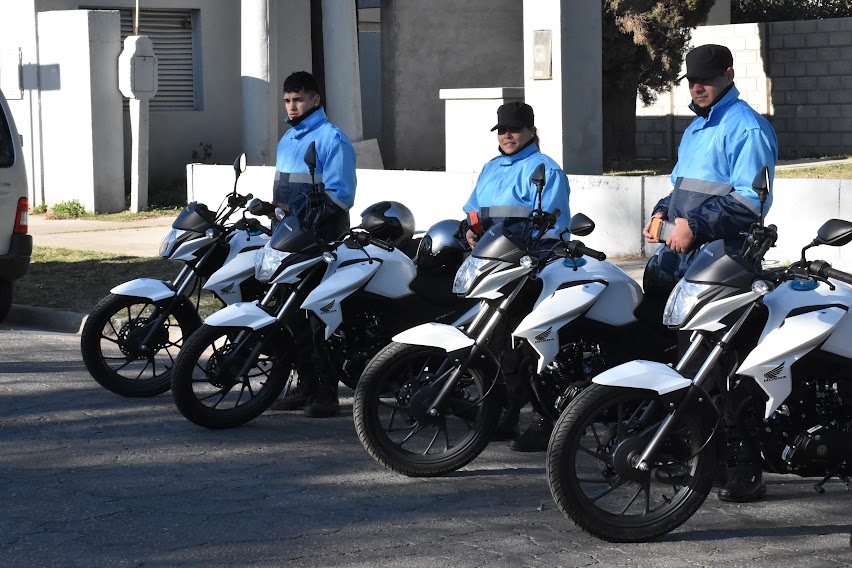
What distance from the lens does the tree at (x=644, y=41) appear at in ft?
68.9

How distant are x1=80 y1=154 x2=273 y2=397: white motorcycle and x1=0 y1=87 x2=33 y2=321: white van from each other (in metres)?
2.97

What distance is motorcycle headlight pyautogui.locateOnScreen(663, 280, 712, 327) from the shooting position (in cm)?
498

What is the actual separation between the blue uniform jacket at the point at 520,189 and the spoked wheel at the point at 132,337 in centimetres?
193

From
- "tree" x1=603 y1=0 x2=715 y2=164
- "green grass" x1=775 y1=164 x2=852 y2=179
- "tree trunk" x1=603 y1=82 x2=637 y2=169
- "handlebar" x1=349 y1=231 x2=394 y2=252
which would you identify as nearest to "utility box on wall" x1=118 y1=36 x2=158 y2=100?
"tree" x1=603 y1=0 x2=715 y2=164

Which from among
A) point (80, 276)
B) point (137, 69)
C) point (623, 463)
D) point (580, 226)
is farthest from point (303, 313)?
point (137, 69)

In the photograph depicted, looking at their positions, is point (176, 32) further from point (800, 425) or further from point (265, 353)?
point (800, 425)

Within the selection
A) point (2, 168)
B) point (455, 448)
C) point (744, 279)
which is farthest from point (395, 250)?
point (2, 168)

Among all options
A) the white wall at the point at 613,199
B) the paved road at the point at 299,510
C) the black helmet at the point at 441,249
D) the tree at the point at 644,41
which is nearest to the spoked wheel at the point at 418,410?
the paved road at the point at 299,510

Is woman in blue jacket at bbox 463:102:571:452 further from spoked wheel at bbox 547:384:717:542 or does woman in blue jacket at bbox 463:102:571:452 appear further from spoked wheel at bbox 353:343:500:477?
spoked wheel at bbox 547:384:717:542

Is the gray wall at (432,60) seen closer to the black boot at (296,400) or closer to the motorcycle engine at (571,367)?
the black boot at (296,400)

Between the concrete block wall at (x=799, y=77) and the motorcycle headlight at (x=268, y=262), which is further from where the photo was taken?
the concrete block wall at (x=799, y=77)

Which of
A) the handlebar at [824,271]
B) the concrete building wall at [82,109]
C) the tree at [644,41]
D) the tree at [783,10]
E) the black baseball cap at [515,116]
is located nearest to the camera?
the handlebar at [824,271]

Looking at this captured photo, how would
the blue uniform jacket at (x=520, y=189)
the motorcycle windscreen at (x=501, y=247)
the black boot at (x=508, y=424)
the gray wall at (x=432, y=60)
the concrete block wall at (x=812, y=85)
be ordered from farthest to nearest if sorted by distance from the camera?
the gray wall at (x=432, y=60) → the concrete block wall at (x=812, y=85) → the blue uniform jacket at (x=520, y=189) → the black boot at (x=508, y=424) → the motorcycle windscreen at (x=501, y=247)

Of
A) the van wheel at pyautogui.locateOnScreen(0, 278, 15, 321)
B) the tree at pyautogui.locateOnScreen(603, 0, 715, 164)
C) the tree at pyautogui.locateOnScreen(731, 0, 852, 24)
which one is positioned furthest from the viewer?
the tree at pyautogui.locateOnScreen(731, 0, 852, 24)
